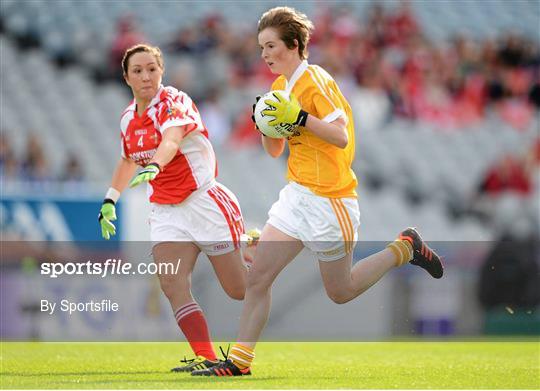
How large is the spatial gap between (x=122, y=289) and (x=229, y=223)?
13.0ft

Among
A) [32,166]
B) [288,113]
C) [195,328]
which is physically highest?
[32,166]

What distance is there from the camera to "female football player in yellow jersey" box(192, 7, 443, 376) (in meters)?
6.23

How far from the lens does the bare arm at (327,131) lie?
19.8 feet

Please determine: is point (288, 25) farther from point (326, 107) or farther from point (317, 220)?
point (317, 220)

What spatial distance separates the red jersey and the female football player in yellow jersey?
0.75m

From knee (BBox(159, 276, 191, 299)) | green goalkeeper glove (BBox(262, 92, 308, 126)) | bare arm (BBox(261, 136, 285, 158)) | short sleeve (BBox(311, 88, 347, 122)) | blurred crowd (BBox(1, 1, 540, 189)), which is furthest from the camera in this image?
blurred crowd (BBox(1, 1, 540, 189))

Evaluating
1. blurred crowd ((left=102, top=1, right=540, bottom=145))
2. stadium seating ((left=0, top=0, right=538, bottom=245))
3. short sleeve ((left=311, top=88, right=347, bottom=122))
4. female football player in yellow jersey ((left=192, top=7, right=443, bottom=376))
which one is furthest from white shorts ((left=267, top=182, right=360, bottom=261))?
blurred crowd ((left=102, top=1, right=540, bottom=145))

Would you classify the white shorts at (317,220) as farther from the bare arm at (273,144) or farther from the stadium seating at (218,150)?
the stadium seating at (218,150)

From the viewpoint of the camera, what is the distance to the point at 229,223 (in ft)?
23.4

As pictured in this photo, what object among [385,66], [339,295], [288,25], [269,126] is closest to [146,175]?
[269,126]

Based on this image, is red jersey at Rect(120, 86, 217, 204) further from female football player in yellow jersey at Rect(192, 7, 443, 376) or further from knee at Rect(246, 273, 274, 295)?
knee at Rect(246, 273, 274, 295)

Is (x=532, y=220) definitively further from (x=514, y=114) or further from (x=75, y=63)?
(x=75, y=63)

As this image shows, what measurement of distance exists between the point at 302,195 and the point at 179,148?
1.06 m

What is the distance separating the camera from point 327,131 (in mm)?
6047
